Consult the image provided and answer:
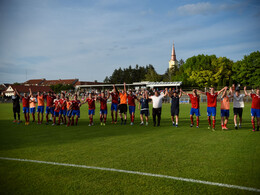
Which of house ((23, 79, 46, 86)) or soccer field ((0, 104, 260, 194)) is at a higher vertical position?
house ((23, 79, 46, 86))

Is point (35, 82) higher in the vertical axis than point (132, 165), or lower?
higher

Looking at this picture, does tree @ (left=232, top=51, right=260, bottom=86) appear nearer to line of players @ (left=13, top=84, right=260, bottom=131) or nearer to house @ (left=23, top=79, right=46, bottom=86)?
line of players @ (left=13, top=84, right=260, bottom=131)

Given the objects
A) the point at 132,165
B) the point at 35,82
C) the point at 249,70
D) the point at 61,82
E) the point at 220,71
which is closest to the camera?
the point at 132,165

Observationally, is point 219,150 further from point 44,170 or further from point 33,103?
point 33,103

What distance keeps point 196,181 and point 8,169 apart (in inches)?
185

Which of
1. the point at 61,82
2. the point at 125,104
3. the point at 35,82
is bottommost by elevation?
the point at 125,104

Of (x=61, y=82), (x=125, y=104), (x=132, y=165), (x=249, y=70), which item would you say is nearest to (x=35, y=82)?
(x=61, y=82)

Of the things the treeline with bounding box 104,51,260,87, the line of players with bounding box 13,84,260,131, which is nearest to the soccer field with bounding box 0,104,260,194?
the line of players with bounding box 13,84,260,131

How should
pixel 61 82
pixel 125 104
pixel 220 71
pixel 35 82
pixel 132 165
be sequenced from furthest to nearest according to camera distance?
pixel 35 82
pixel 61 82
pixel 220 71
pixel 125 104
pixel 132 165

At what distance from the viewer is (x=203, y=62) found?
7038cm

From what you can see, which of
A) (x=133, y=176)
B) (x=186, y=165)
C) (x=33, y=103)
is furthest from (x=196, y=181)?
(x=33, y=103)

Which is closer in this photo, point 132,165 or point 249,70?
point 132,165

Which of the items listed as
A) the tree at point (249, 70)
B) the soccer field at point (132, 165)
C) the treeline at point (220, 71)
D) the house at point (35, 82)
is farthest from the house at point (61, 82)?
the soccer field at point (132, 165)

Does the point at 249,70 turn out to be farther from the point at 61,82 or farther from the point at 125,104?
the point at 61,82
